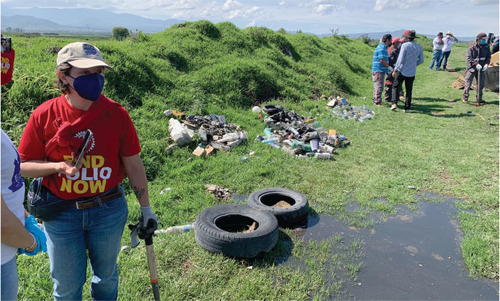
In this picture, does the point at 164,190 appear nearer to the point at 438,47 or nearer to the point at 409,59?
the point at 409,59

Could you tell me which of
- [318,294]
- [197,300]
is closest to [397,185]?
[318,294]

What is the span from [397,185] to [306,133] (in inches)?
107

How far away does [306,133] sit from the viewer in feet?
27.2

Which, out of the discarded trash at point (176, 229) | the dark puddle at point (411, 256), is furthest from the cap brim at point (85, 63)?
the dark puddle at point (411, 256)

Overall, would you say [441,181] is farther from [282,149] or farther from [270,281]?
[270,281]

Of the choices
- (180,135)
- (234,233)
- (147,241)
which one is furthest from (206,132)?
(147,241)

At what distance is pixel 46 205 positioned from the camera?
2.15m

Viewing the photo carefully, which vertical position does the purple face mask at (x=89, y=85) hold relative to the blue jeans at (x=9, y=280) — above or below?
above

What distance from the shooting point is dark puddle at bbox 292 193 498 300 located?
3.52m

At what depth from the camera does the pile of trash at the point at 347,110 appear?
10.8 m

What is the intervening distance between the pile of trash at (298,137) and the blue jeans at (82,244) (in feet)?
17.8

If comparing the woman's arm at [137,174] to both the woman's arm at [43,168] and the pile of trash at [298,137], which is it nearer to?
the woman's arm at [43,168]

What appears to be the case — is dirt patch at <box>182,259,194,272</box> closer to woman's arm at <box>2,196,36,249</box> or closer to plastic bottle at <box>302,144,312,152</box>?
woman's arm at <box>2,196,36,249</box>

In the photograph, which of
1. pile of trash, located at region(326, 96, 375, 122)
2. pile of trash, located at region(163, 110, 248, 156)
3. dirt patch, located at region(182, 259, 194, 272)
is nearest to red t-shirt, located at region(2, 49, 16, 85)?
dirt patch, located at region(182, 259, 194, 272)
